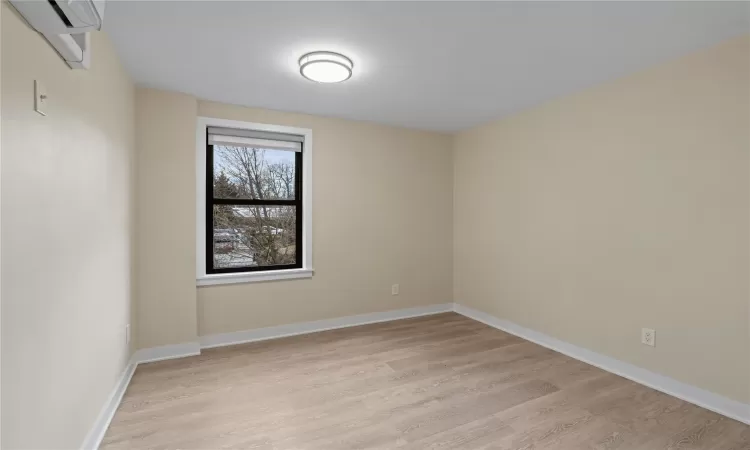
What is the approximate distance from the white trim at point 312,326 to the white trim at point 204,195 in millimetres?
510

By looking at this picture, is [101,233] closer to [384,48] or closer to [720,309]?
[384,48]

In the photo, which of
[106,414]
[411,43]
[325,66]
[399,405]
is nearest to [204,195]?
[325,66]

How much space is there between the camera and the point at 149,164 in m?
2.87

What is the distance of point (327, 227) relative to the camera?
3699mm

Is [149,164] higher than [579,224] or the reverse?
higher

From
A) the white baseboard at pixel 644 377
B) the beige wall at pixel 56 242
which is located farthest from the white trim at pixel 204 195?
the white baseboard at pixel 644 377

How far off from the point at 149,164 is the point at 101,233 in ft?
3.78

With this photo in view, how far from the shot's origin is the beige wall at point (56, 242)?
3.55 feet

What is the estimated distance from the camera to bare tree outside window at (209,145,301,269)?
133 inches

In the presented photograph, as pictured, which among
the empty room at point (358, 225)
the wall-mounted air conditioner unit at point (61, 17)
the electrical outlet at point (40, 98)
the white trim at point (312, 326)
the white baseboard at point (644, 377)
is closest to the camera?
the wall-mounted air conditioner unit at point (61, 17)

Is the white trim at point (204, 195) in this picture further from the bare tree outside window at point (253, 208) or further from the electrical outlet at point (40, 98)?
the electrical outlet at point (40, 98)

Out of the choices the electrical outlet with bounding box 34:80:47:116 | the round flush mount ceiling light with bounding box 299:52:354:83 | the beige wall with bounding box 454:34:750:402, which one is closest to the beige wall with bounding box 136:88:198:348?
the round flush mount ceiling light with bounding box 299:52:354:83

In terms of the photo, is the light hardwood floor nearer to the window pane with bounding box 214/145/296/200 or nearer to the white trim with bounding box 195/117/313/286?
the white trim with bounding box 195/117/313/286

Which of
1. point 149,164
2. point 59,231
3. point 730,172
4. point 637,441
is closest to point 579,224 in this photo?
point 730,172
